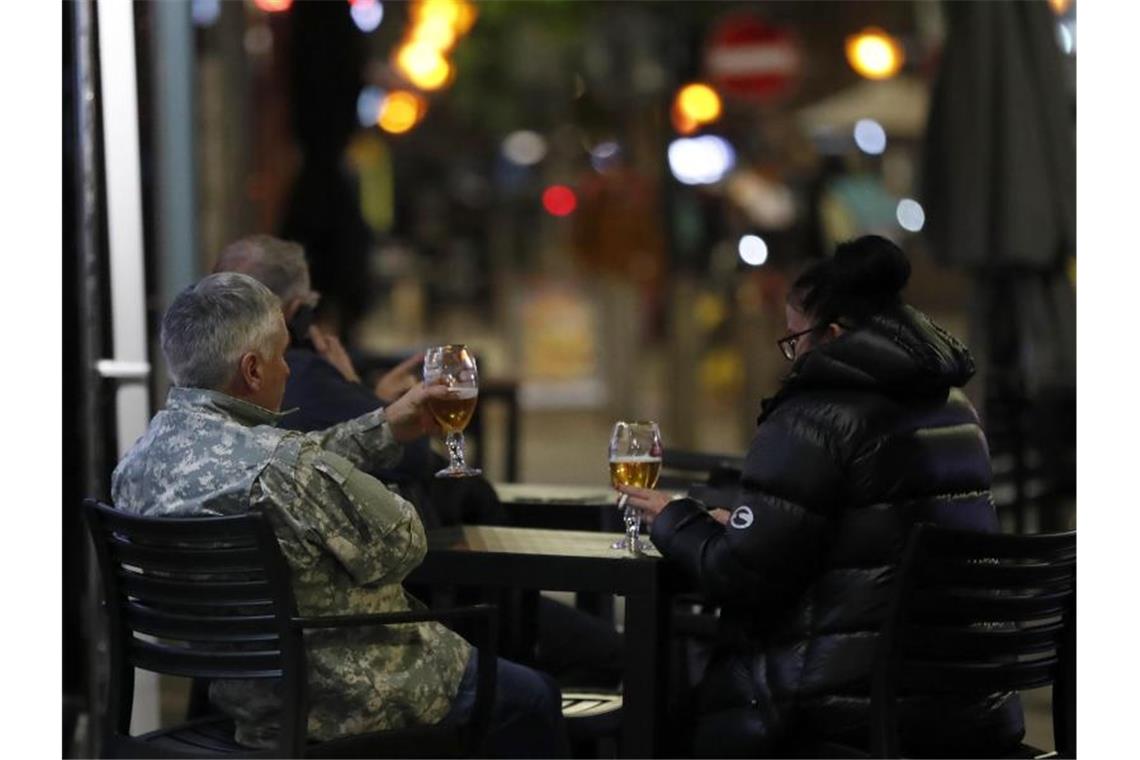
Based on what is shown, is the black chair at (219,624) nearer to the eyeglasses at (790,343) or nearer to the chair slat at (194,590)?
the chair slat at (194,590)

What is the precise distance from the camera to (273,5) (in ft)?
29.8

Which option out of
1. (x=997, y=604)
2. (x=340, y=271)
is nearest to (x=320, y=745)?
(x=997, y=604)

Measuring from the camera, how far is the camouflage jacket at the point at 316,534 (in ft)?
11.7

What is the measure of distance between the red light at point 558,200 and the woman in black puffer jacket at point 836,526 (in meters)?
20.1

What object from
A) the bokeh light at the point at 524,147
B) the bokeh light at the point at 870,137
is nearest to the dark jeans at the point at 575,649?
the bokeh light at the point at 870,137

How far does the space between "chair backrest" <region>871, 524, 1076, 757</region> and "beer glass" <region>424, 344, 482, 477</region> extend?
919 mm

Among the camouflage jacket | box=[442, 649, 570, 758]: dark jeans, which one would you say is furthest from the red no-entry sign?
the camouflage jacket

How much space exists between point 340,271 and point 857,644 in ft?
19.6

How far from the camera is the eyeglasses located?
396cm

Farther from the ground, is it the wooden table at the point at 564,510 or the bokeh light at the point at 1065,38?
the bokeh light at the point at 1065,38

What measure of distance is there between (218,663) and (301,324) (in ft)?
4.10

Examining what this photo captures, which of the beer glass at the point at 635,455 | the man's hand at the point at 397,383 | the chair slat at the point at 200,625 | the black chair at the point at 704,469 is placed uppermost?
the man's hand at the point at 397,383

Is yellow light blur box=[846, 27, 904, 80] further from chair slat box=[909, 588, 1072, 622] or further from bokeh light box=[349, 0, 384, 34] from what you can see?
chair slat box=[909, 588, 1072, 622]

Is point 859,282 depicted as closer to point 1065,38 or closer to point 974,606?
point 974,606
